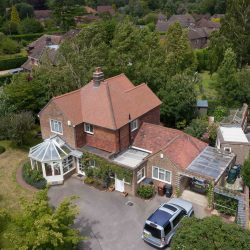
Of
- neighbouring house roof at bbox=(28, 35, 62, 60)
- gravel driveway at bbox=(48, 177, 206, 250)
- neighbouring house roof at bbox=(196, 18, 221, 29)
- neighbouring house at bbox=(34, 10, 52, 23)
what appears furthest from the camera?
neighbouring house at bbox=(34, 10, 52, 23)

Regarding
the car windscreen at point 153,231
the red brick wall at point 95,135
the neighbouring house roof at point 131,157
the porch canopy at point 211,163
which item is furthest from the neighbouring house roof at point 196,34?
the car windscreen at point 153,231

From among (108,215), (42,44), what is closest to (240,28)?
(42,44)

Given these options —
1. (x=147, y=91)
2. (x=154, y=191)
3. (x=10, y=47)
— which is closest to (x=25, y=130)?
(x=147, y=91)

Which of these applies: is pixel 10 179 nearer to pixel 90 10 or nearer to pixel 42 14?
pixel 42 14

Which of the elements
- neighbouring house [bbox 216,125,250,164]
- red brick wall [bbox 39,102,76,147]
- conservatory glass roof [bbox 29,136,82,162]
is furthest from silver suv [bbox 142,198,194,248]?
red brick wall [bbox 39,102,76,147]

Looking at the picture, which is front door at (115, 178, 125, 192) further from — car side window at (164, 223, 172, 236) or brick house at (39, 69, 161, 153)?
car side window at (164, 223, 172, 236)

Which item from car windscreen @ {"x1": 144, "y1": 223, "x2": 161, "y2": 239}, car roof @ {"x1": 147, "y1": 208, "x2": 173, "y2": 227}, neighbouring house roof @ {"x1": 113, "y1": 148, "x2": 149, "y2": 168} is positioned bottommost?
car windscreen @ {"x1": 144, "y1": 223, "x2": 161, "y2": 239}

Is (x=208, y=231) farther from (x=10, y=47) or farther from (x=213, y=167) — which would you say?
(x=10, y=47)
